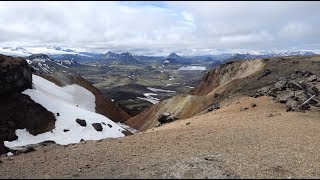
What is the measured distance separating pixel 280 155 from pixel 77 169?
47.0 ft

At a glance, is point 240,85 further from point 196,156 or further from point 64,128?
point 196,156

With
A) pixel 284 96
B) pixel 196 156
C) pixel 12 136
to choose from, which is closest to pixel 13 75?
pixel 12 136

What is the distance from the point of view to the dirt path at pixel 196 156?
829 inches

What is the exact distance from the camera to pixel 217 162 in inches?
914

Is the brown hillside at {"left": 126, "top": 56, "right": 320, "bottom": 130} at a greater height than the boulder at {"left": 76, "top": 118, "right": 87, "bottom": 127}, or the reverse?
the brown hillside at {"left": 126, "top": 56, "right": 320, "bottom": 130}

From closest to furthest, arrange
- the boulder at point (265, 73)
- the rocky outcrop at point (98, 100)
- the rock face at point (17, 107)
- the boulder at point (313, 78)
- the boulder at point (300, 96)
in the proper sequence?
the boulder at point (300, 96), the boulder at point (313, 78), the rock face at point (17, 107), the boulder at point (265, 73), the rocky outcrop at point (98, 100)

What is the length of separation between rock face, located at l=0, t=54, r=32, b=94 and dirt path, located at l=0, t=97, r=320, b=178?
40379 millimetres

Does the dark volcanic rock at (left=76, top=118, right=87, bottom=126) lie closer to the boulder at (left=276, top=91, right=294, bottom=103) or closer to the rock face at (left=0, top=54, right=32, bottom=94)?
the rock face at (left=0, top=54, right=32, bottom=94)

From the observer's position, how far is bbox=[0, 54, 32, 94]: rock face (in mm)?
66312

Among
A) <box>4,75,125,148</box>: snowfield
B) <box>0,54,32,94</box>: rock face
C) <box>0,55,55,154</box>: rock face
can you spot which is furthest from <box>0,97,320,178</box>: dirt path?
<box>0,54,32,94</box>: rock face

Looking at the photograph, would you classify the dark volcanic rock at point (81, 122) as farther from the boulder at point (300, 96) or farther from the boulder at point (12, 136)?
the boulder at point (300, 96)

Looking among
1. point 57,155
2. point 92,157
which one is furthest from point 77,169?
point 57,155

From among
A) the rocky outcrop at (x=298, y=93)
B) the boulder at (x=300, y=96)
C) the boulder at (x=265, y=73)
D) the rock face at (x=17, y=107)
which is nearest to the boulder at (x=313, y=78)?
the rocky outcrop at (x=298, y=93)

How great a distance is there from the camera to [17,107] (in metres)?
65.4
